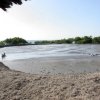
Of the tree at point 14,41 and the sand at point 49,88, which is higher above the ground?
the sand at point 49,88

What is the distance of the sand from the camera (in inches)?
284

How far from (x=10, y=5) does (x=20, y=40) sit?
292 feet

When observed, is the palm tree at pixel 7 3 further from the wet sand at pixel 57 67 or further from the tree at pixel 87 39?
the tree at pixel 87 39

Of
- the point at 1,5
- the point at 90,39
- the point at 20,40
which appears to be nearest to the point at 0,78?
the point at 1,5

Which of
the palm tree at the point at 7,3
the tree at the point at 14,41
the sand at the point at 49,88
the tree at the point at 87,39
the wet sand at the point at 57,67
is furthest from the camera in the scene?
the tree at the point at 14,41

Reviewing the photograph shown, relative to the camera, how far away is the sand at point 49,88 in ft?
23.6

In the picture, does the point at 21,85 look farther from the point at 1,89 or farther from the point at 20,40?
the point at 20,40

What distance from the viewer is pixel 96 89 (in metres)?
7.27

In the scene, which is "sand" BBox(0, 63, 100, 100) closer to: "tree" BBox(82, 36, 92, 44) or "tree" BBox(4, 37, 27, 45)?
"tree" BBox(82, 36, 92, 44)

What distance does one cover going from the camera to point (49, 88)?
7930 mm

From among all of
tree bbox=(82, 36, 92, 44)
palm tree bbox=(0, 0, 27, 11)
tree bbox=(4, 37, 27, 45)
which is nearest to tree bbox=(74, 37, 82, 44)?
tree bbox=(82, 36, 92, 44)

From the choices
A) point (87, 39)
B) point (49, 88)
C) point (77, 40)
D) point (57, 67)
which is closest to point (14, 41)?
point (77, 40)

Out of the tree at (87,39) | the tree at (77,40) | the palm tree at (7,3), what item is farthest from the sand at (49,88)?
the tree at (77,40)

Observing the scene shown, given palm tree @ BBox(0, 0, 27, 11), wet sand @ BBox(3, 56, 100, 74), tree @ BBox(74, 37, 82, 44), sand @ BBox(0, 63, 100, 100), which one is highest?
palm tree @ BBox(0, 0, 27, 11)
